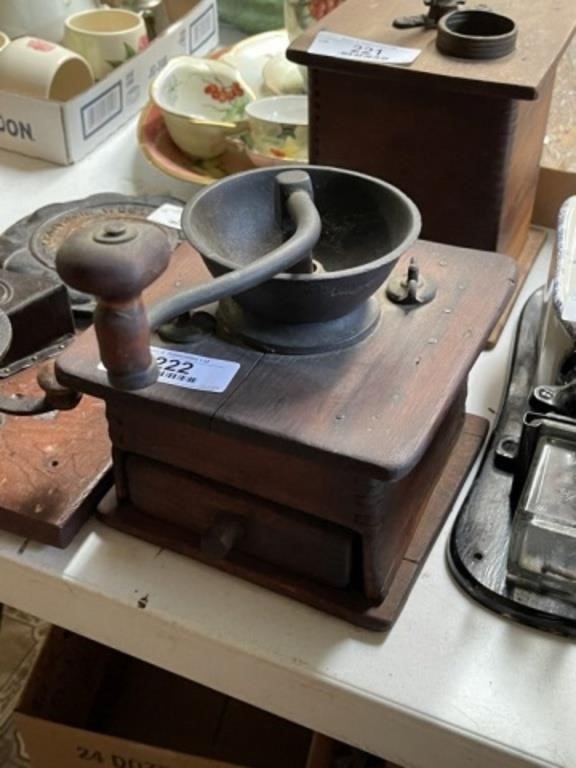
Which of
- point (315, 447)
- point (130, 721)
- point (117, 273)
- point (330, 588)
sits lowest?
point (130, 721)

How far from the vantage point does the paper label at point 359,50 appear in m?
0.83

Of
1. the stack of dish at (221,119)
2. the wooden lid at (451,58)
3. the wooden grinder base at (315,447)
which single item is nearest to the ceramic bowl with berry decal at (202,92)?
the stack of dish at (221,119)

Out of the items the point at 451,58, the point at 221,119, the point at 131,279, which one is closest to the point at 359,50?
the point at 451,58

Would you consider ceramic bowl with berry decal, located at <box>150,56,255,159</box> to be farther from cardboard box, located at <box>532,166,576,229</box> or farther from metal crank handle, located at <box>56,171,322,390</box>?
metal crank handle, located at <box>56,171,322,390</box>

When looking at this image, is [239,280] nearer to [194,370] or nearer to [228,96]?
[194,370]

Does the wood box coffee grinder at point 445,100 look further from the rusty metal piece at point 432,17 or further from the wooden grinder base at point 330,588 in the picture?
the wooden grinder base at point 330,588

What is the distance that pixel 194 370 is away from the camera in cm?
60

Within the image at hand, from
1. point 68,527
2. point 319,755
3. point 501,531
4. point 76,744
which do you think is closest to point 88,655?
point 76,744

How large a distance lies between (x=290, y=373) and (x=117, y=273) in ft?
0.46

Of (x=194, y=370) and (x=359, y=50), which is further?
(x=359, y=50)

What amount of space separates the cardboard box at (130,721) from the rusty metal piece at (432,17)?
0.70m

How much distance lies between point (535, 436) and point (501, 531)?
0.08 m

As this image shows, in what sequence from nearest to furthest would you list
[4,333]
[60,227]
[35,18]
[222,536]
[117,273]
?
[117,273], [222,536], [4,333], [60,227], [35,18]

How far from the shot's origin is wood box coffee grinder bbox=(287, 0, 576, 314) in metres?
0.81
